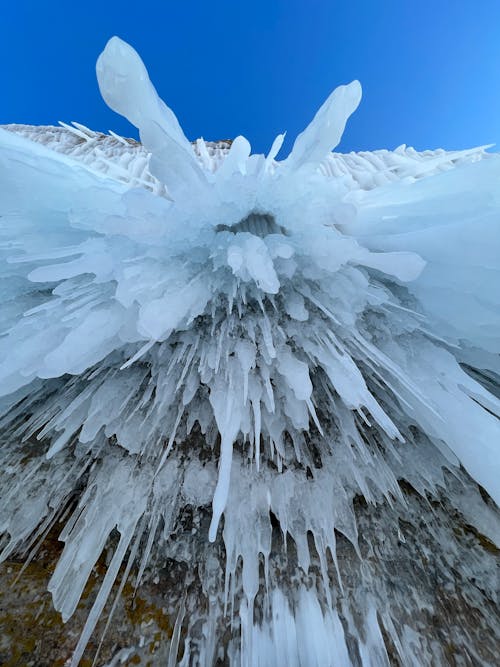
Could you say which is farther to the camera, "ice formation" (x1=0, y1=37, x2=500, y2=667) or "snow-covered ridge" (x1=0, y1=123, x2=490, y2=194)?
"snow-covered ridge" (x1=0, y1=123, x2=490, y2=194)

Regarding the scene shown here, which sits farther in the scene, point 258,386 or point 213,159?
point 213,159

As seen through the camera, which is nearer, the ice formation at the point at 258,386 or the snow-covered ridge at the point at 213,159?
the ice formation at the point at 258,386

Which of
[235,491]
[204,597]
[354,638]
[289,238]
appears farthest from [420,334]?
[204,597]

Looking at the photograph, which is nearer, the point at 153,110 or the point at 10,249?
the point at 153,110

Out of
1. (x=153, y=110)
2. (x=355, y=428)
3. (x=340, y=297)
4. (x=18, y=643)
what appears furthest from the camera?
(x=355, y=428)

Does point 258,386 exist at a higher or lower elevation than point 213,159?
lower

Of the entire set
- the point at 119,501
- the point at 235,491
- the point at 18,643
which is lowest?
the point at 18,643

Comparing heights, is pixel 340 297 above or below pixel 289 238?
below

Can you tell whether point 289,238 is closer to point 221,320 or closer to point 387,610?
point 221,320
